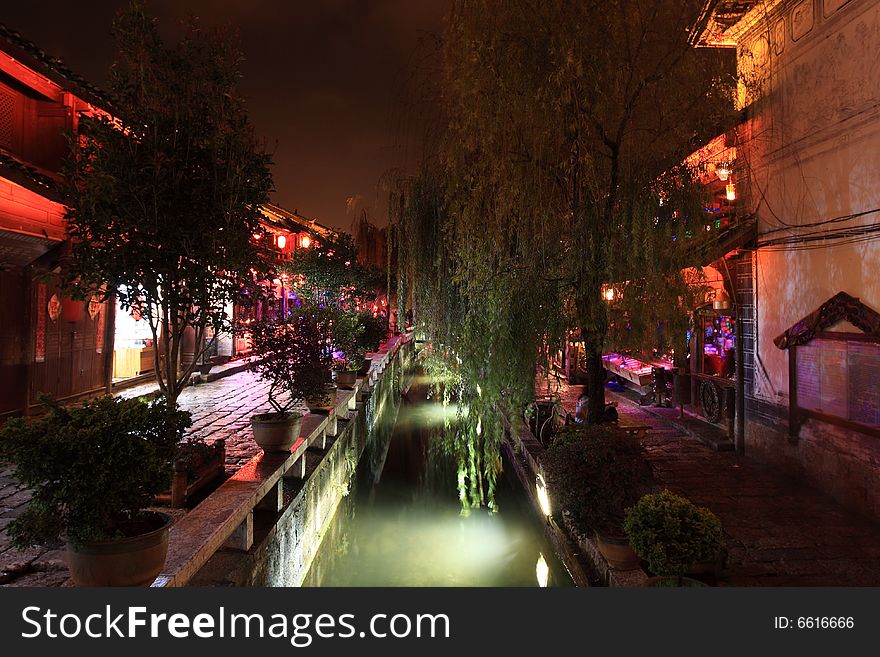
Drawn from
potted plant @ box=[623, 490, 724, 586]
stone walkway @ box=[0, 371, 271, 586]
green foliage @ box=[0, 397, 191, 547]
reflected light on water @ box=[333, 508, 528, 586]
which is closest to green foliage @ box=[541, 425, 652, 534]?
potted plant @ box=[623, 490, 724, 586]

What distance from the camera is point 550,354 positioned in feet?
19.8

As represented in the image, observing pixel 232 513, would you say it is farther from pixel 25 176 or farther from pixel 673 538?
pixel 25 176

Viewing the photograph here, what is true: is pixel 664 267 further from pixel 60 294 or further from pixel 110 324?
pixel 110 324

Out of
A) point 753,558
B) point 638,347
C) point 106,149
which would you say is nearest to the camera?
point 106,149

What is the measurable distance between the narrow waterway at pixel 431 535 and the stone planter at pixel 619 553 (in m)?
1.71

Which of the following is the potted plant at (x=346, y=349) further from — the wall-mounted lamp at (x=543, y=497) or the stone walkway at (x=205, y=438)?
the wall-mounted lamp at (x=543, y=497)

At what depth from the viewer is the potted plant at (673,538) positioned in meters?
4.16

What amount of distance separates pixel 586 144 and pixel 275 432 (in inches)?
189

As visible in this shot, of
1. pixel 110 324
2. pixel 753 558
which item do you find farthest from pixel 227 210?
pixel 110 324

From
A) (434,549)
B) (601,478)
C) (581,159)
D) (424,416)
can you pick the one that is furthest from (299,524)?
(424,416)

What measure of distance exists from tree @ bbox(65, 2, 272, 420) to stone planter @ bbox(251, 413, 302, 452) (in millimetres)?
1143

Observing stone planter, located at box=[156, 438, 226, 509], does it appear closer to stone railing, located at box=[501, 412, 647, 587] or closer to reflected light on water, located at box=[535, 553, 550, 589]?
stone railing, located at box=[501, 412, 647, 587]

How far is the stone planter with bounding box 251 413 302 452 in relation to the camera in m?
5.89

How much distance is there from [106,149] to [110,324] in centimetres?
865
